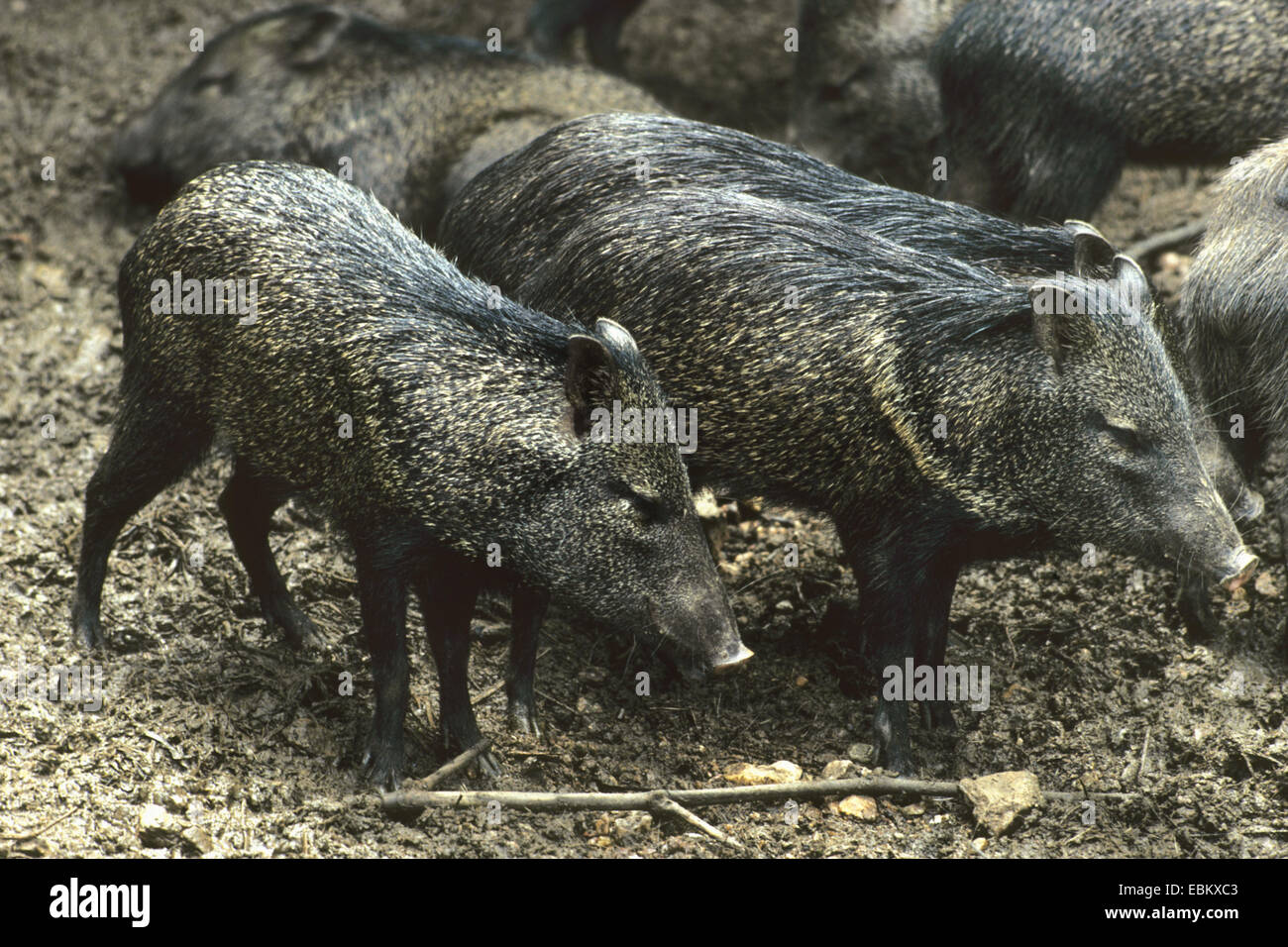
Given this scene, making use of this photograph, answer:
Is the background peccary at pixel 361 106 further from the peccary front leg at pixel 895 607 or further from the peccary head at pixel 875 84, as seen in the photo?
the peccary front leg at pixel 895 607

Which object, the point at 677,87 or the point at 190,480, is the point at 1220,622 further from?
the point at 677,87

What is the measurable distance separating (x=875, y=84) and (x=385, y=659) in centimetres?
418

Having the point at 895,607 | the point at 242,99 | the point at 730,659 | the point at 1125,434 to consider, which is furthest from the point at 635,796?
the point at 242,99

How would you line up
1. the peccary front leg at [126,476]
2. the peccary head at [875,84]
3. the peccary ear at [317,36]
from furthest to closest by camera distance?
the peccary head at [875,84]
the peccary ear at [317,36]
the peccary front leg at [126,476]

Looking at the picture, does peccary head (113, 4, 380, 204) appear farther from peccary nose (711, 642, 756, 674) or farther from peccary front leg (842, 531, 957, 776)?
peccary nose (711, 642, 756, 674)

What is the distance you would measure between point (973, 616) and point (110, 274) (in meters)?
3.80

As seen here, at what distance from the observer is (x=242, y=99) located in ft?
23.4

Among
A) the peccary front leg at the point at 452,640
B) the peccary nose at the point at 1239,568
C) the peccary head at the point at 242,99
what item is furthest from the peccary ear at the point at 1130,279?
the peccary head at the point at 242,99

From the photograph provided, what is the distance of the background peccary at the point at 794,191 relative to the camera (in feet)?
16.1

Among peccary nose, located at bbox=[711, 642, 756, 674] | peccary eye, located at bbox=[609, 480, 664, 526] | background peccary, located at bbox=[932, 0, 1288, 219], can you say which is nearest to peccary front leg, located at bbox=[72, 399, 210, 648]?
peccary eye, located at bbox=[609, 480, 664, 526]

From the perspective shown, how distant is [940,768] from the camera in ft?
15.6

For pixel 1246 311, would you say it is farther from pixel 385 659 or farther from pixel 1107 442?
pixel 385 659

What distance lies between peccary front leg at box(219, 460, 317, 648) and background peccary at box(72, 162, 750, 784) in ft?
0.77

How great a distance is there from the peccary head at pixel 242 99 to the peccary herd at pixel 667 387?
1.94m
